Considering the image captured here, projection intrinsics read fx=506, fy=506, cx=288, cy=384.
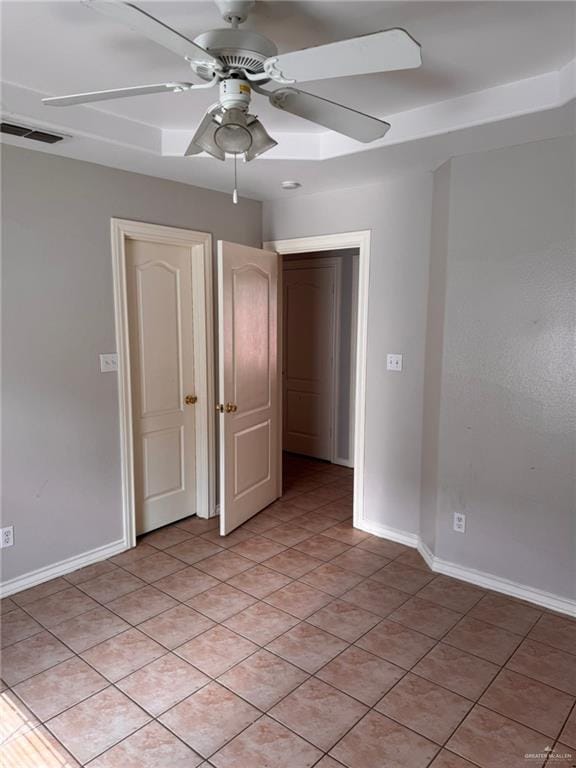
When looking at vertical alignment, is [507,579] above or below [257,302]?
below

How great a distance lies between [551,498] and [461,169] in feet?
6.11

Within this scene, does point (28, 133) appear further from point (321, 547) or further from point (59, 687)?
point (321, 547)

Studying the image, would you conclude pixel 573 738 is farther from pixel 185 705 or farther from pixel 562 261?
pixel 562 261

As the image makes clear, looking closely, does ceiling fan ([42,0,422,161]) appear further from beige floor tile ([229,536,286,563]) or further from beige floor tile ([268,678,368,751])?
beige floor tile ([229,536,286,563])

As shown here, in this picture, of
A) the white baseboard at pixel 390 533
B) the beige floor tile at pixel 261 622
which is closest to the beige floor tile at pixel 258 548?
the beige floor tile at pixel 261 622

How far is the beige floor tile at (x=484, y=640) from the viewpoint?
2.38 meters

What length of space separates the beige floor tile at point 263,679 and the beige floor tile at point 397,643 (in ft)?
1.31

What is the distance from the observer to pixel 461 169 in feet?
9.29

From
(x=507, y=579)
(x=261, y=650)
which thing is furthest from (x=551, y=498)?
(x=261, y=650)

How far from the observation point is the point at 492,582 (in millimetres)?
2928

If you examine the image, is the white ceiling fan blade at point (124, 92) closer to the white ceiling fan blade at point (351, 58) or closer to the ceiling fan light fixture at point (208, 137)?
the ceiling fan light fixture at point (208, 137)

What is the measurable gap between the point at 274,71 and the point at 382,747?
230 cm

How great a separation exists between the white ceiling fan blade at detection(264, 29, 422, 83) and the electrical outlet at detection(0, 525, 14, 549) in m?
2.60

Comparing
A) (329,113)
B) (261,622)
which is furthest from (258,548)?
(329,113)
